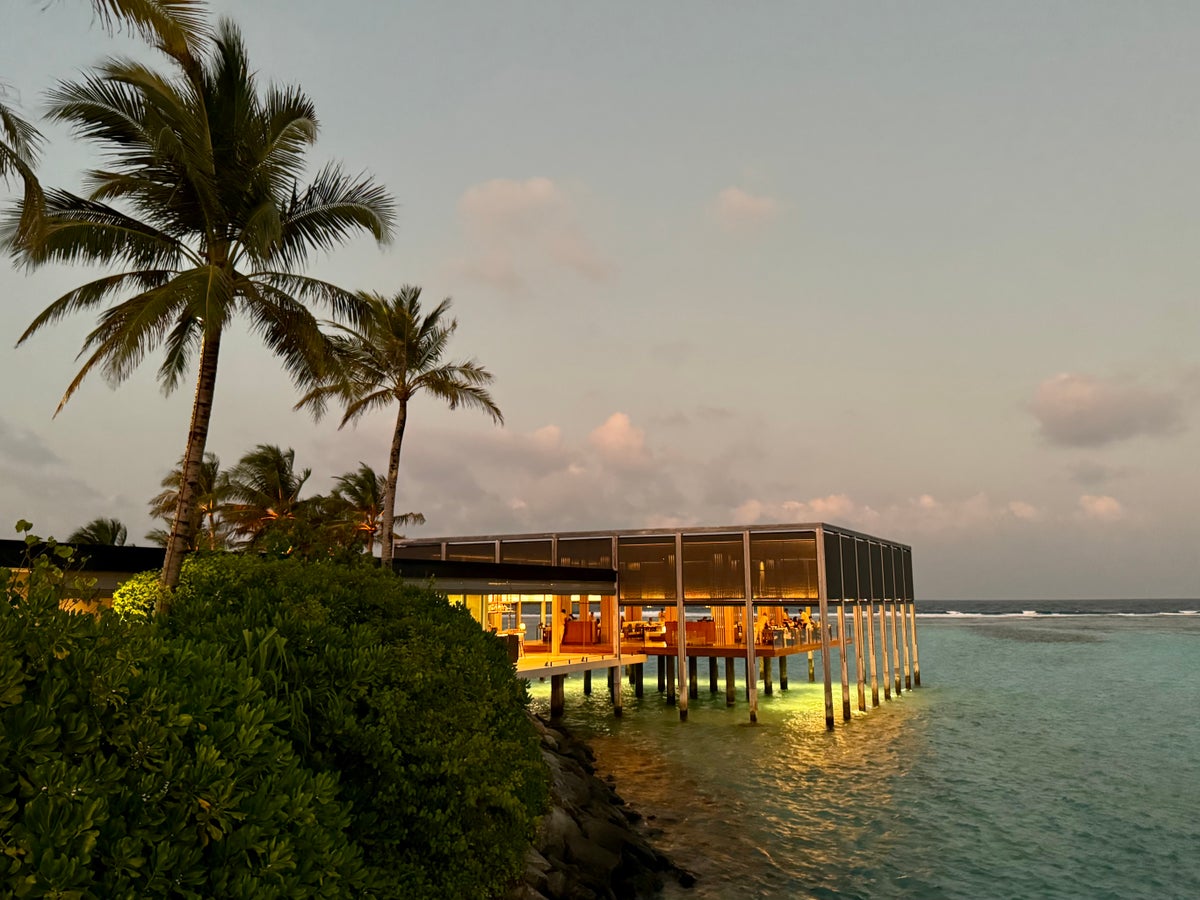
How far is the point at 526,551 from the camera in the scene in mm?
30344

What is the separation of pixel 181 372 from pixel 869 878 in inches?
619

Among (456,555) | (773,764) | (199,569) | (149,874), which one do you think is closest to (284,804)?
(149,874)

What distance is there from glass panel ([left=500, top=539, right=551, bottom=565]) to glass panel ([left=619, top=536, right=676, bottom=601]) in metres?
2.86

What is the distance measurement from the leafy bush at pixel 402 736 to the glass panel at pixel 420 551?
984 inches

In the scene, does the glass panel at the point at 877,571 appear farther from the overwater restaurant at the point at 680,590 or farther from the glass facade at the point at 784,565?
the glass facade at the point at 784,565

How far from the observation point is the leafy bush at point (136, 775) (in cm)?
331

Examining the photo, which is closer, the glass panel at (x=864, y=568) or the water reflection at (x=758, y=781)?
the water reflection at (x=758, y=781)

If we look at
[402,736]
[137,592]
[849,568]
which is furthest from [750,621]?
[402,736]

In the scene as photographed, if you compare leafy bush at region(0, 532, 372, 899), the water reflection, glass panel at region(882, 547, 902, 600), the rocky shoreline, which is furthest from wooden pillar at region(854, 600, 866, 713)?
leafy bush at region(0, 532, 372, 899)

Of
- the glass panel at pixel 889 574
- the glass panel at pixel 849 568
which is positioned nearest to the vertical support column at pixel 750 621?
the glass panel at pixel 849 568

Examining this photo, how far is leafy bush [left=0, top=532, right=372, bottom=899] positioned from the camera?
3.31 m

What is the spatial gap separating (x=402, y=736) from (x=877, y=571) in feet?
98.6

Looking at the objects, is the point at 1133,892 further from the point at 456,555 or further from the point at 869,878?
the point at 456,555

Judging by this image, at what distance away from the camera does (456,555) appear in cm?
3222
